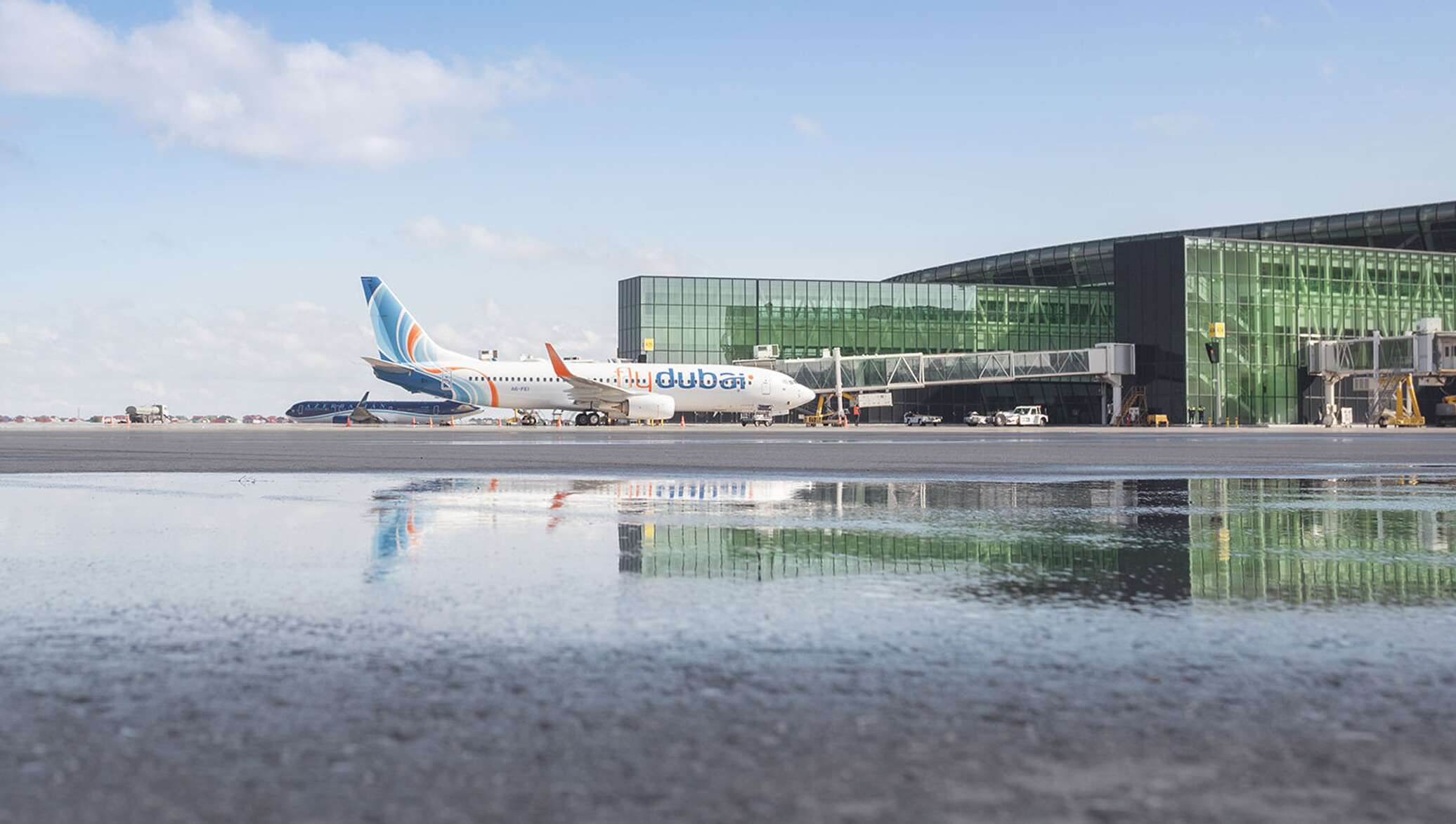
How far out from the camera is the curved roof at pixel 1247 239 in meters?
109

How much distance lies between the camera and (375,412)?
427 feet

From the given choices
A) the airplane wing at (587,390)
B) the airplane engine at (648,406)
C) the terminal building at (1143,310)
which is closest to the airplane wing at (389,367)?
the airplane wing at (587,390)

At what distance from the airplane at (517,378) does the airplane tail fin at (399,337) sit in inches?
1.6

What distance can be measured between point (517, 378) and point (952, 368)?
3897 cm

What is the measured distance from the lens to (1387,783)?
3592mm

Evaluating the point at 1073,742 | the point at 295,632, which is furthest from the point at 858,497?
the point at 1073,742

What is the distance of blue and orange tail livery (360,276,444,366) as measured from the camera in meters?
71.8

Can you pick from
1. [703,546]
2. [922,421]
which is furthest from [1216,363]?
A: [703,546]

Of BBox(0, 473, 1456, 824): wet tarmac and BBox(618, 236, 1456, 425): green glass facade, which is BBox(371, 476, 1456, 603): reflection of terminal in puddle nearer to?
BBox(0, 473, 1456, 824): wet tarmac

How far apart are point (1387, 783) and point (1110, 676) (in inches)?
56.8

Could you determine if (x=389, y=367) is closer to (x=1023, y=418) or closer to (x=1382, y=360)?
(x=1023, y=418)

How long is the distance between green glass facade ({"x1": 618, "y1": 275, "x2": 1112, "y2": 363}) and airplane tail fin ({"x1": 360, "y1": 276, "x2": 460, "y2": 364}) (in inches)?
1536

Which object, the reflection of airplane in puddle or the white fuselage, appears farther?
the white fuselage

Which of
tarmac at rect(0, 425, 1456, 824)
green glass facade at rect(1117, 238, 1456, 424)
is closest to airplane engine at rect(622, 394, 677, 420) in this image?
green glass facade at rect(1117, 238, 1456, 424)
